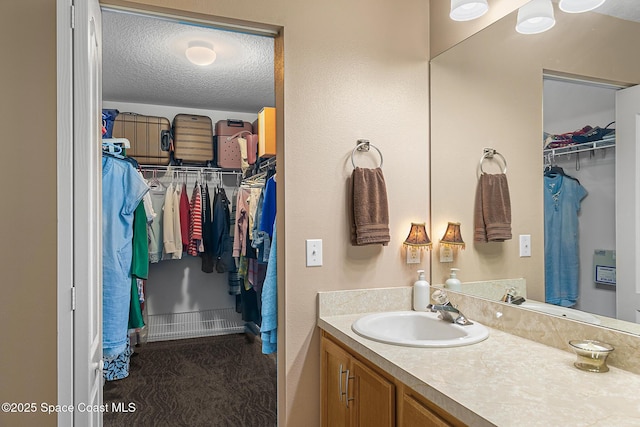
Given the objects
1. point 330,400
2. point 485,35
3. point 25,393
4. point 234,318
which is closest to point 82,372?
point 25,393

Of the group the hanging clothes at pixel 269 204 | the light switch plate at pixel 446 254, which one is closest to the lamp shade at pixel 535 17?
the light switch plate at pixel 446 254

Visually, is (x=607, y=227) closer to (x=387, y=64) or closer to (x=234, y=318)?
(x=387, y=64)

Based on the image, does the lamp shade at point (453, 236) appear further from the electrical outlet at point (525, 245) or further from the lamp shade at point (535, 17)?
the lamp shade at point (535, 17)

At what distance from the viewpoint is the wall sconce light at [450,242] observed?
2033mm

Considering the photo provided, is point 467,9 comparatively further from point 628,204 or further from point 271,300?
point 271,300

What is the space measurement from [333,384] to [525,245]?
3.17 ft

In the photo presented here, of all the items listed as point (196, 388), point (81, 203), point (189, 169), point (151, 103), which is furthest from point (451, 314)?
point (151, 103)

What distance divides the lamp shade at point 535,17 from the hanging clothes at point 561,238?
Result: 0.56 meters

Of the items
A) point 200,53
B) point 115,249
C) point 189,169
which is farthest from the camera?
point 189,169

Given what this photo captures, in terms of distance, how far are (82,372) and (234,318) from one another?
152 inches

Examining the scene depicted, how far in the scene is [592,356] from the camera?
1246 millimetres

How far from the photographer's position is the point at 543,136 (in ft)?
5.24

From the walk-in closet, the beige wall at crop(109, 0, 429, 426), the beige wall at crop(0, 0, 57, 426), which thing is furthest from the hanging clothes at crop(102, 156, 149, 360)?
the beige wall at crop(109, 0, 429, 426)

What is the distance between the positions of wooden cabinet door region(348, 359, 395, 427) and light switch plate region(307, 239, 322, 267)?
480mm
